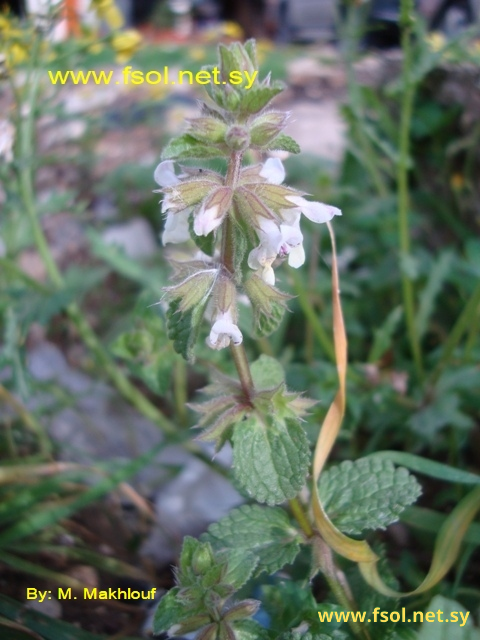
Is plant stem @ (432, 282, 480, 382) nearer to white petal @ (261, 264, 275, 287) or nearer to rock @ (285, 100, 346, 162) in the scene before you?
white petal @ (261, 264, 275, 287)

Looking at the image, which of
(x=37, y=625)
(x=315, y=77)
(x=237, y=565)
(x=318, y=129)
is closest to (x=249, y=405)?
(x=237, y=565)

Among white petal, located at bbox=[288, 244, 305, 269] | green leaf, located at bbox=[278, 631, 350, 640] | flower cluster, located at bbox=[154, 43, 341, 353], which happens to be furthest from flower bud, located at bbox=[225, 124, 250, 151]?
green leaf, located at bbox=[278, 631, 350, 640]

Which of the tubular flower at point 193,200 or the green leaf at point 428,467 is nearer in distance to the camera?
the tubular flower at point 193,200

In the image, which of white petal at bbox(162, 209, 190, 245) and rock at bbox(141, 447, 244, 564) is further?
rock at bbox(141, 447, 244, 564)

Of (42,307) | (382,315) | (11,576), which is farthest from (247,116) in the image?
(382,315)

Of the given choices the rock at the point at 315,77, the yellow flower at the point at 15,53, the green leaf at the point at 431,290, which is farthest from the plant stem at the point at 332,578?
the rock at the point at 315,77

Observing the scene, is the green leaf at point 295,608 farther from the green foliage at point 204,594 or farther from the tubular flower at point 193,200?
the tubular flower at point 193,200

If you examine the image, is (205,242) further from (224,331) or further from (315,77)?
(315,77)
